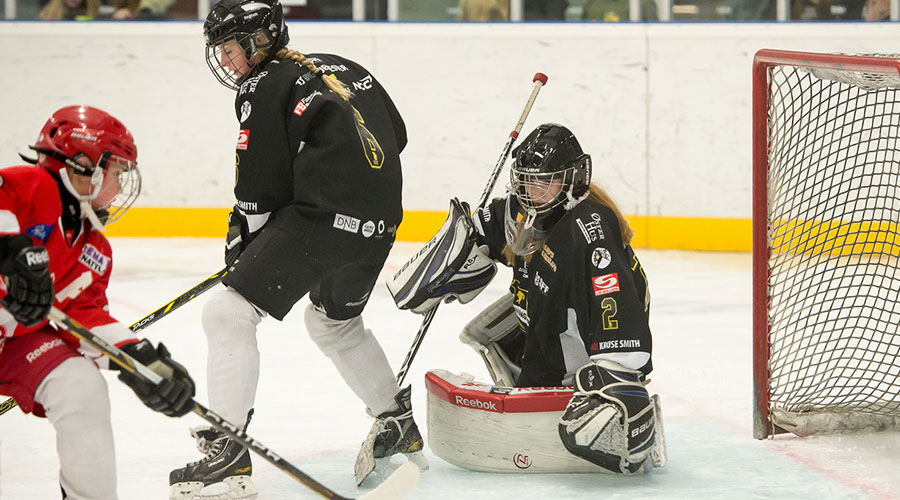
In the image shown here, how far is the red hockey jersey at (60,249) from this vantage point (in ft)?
5.98

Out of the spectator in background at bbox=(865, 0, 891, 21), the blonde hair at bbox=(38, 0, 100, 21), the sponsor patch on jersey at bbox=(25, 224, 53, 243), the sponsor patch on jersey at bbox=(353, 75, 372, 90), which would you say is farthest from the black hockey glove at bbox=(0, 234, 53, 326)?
the blonde hair at bbox=(38, 0, 100, 21)

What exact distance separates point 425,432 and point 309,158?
2.85 feet

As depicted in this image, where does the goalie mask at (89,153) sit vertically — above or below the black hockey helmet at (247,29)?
below

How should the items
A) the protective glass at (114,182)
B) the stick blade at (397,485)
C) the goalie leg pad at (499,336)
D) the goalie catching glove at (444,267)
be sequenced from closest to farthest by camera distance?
the protective glass at (114,182) < the stick blade at (397,485) < the goalie catching glove at (444,267) < the goalie leg pad at (499,336)

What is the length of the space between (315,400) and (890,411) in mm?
1509

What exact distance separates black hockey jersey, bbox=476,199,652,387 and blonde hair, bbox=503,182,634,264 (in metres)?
0.02

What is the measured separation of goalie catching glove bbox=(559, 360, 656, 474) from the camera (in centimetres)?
235

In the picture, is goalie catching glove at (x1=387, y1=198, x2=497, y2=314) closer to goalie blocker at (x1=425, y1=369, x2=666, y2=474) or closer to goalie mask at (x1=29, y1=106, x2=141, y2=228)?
goalie blocker at (x1=425, y1=369, x2=666, y2=474)

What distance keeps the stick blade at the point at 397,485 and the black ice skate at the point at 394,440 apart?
13.7 inches

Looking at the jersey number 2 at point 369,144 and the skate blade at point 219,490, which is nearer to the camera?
the skate blade at point 219,490

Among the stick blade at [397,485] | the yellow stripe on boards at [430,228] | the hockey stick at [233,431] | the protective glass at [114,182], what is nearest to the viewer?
the hockey stick at [233,431]

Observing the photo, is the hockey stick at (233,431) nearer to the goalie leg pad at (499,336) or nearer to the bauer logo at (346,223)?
the bauer logo at (346,223)

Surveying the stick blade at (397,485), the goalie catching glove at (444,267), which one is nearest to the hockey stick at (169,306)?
the goalie catching glove at (444,267)

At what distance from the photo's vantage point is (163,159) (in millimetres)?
6582
